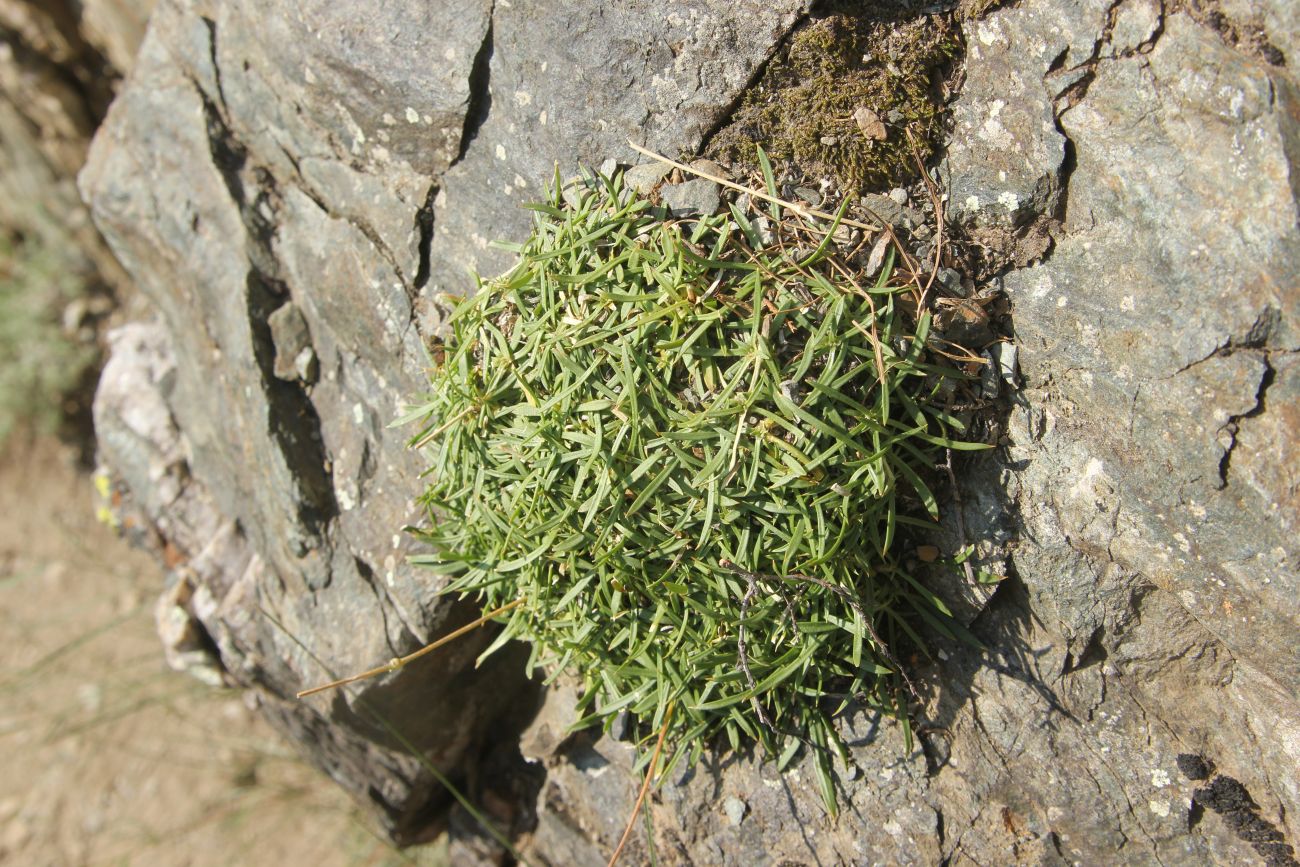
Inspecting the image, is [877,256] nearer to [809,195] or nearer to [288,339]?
[809,195]

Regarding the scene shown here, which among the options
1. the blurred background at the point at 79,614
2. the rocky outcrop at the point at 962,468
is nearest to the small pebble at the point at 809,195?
the rocky outcrop at the point at 962,468

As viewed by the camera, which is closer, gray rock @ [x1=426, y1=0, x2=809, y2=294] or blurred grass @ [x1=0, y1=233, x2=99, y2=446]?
gray rock @ [x1=426, y1=0, x2=809, y2=294]

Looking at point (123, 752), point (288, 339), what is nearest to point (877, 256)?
point (288, 339)

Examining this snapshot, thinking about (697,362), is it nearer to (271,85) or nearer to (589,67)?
(589,67)

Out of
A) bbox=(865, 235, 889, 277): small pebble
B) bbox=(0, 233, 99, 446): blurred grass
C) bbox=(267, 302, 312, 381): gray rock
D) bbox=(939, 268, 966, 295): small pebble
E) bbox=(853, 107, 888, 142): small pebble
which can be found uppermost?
bbox=(853, 107, 888, 142): small pebble

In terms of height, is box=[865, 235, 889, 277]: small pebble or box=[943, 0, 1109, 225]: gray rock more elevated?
box=[943, 0, 1109, 225]: gray rock

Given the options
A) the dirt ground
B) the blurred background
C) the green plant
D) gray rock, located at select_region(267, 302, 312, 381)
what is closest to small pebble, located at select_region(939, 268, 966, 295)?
the green plant

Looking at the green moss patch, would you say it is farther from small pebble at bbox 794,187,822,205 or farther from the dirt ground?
the dirt ground
